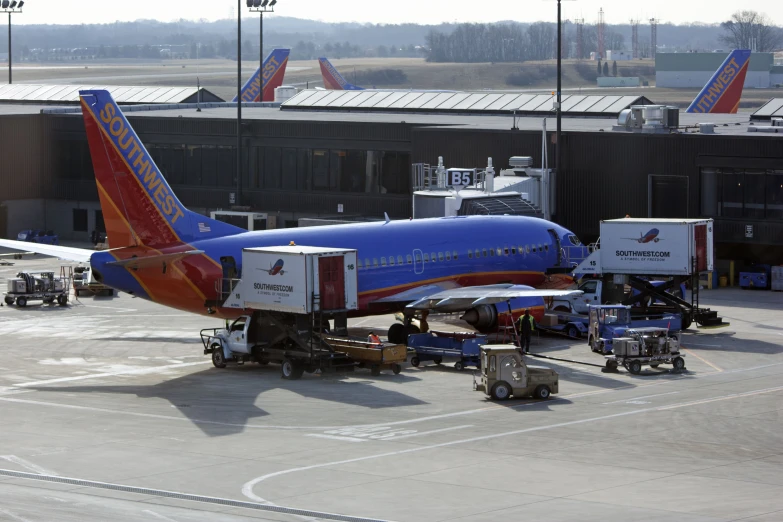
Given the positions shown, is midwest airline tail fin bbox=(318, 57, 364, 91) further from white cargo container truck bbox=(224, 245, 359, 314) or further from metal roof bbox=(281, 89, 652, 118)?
white cargo container truck bbox=(224, 245, 359, 314)

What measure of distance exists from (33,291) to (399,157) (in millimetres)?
27385

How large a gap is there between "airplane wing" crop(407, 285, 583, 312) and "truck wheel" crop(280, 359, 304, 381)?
824 centimetres

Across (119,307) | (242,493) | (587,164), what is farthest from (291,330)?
(587,164)

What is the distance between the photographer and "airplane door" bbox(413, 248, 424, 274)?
5691 cm

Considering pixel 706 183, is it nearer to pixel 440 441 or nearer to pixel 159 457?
pixel 440 441

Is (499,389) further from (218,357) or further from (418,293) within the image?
(418,293)

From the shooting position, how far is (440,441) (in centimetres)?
3778

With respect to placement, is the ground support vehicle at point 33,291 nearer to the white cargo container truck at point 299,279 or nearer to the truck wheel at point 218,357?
the truck wheel at point 218,357

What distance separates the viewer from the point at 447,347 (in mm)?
51750

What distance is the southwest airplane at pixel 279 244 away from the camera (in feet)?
167

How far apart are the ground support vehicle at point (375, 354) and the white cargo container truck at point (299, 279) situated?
1491 mm

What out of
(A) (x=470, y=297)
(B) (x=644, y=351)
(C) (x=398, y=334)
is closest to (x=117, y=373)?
(C) (x=398, y=334)


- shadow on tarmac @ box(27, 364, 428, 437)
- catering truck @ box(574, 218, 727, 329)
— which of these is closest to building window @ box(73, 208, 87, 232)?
catering truck @ box(574, 218, 727, 329)

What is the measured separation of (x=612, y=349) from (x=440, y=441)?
16387 mm
